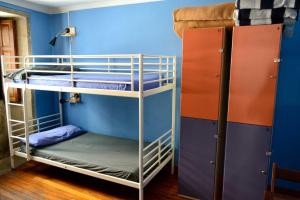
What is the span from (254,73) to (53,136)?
113 inches

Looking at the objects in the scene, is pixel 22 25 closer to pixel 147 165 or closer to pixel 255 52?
pixel 147 165

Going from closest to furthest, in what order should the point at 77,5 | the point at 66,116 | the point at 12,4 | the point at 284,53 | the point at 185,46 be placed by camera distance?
the point at 185,46 < the point at 284,53 < the point at 12,4 < the point at 77,5 < the point at 66,116

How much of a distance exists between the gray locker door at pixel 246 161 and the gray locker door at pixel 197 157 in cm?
16

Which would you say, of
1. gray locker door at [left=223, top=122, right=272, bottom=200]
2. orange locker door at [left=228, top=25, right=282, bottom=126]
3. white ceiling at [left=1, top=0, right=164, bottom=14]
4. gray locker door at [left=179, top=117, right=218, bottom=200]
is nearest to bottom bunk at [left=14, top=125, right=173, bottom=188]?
gray locker door at [left=179, top=117, right=218, bottom=200]

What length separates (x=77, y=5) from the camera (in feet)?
12.1

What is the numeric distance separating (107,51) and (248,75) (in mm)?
2238

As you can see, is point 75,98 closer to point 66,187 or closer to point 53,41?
point 53,41

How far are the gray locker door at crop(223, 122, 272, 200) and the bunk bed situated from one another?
0.85m

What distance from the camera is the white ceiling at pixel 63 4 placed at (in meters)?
3.42

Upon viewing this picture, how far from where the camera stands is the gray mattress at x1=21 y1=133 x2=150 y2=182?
2.59 metres

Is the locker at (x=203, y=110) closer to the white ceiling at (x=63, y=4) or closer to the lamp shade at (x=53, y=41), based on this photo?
the white ceiling at (x=63, y=4)

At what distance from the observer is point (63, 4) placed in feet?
12.1

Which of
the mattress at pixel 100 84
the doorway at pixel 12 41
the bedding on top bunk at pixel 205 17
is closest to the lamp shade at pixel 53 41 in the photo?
the doorway at pixel 12 41

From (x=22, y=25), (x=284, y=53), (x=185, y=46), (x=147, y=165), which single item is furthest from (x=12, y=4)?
(x=284, y=53)
